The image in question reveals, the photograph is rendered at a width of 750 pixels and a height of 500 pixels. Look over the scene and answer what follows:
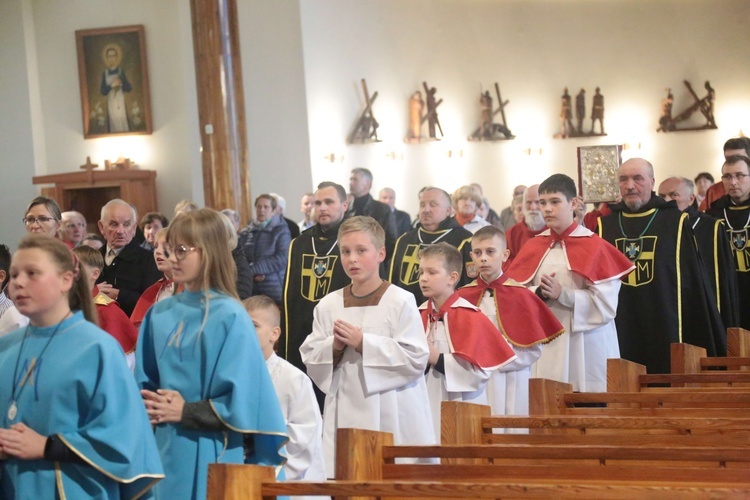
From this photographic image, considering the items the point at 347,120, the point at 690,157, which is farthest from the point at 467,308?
the point at 690,157

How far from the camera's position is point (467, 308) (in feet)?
21.7

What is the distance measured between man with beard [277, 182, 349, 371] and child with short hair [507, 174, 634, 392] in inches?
52.5

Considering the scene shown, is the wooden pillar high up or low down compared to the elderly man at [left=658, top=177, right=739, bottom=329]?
up

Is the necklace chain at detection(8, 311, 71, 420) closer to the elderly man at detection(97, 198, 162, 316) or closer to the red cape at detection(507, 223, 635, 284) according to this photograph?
the elderly man at detection(97, 198, 162, 316)

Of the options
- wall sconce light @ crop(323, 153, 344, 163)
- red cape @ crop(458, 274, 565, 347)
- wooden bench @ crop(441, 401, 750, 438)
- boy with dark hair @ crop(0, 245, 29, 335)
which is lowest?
wooden bench @ crop(441, 401, 750, 438)

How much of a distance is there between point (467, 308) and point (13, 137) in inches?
499

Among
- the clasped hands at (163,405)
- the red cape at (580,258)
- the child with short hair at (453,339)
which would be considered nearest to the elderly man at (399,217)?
the red cape at (580,258)

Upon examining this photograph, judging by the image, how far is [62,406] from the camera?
356cm

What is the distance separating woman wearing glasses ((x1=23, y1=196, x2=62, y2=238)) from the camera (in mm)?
7348

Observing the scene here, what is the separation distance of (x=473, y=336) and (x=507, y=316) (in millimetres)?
665

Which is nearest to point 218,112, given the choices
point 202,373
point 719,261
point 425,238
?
point 425,238

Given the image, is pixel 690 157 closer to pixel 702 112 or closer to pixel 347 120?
pixel 702 112

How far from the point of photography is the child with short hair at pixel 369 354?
575cm

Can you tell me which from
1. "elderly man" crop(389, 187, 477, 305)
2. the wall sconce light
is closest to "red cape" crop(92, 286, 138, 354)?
"elderly man" crop(389, 187, 477, 305)
